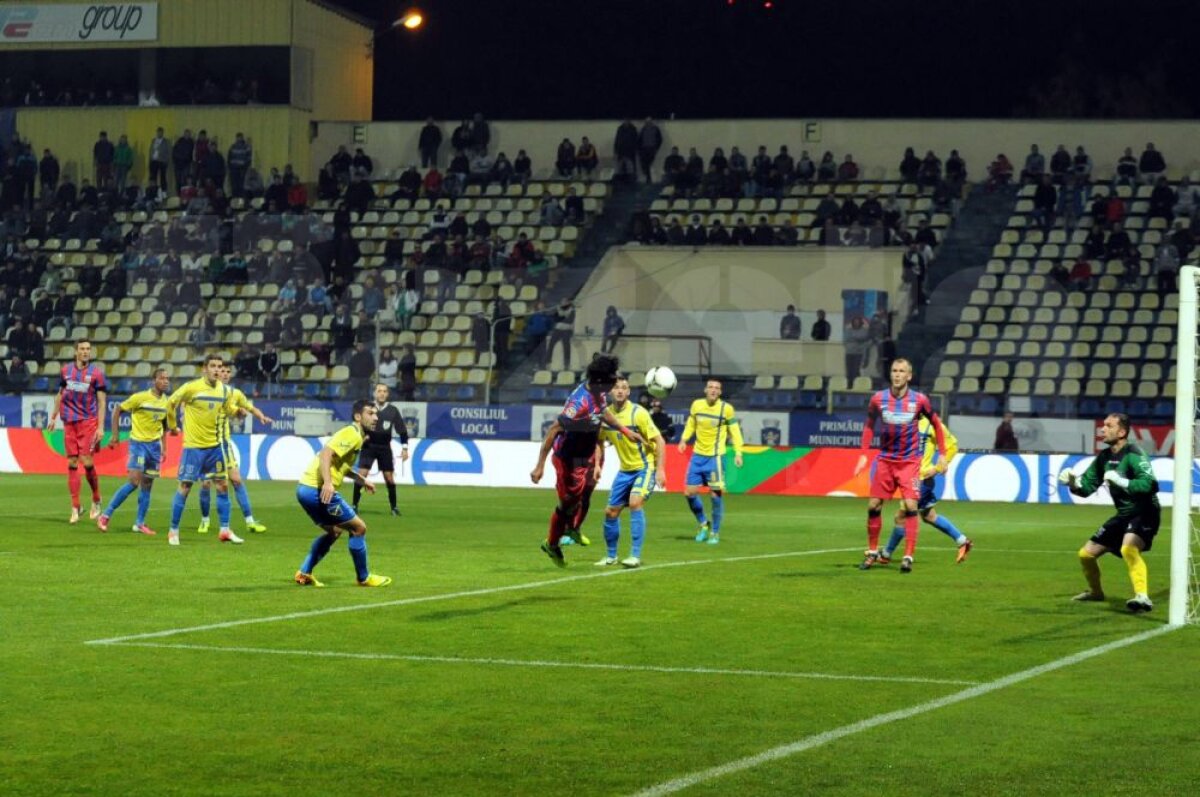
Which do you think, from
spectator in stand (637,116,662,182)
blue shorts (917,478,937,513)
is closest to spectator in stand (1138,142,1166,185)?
spectator in stand (637,116,662,182)

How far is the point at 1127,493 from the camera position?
53.7 ft

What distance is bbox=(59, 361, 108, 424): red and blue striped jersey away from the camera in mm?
25734

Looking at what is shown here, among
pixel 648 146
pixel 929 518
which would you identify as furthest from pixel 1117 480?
pixel 648 146

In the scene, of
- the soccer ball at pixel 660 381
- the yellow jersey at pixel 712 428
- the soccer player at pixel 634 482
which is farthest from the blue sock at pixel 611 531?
the yellow jersey at pixel 712 428

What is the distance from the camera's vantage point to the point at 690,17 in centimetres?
5225

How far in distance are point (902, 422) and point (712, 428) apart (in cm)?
632

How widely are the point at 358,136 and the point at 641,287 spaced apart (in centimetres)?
1141

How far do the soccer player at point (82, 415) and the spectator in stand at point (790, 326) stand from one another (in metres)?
18.1

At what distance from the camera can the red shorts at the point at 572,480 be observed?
1762cm

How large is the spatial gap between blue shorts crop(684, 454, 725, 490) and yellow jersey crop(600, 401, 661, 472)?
4.50m

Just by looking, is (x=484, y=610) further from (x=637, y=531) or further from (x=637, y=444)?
(x=637, y=531)

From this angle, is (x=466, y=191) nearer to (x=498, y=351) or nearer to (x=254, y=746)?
(x=498, y=351)

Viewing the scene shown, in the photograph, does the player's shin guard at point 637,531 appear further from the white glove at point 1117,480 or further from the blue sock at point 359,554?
the white glove at point 1117,480

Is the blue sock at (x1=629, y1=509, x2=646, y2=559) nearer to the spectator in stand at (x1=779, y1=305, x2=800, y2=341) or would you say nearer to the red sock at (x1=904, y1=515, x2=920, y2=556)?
the red sock at (x1=904, y1=515, x2=920, y2=556)
